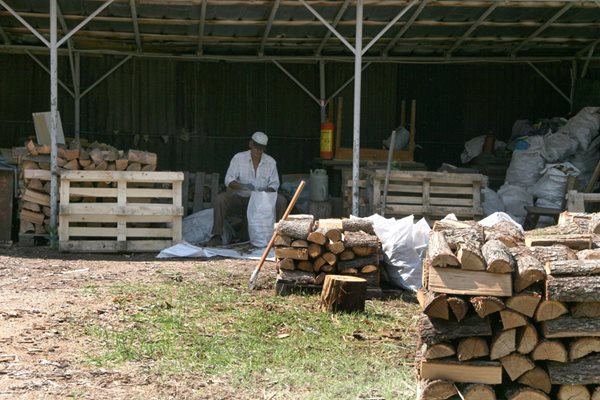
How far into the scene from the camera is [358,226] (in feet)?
35.1

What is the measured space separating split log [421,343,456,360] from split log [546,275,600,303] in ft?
2.30

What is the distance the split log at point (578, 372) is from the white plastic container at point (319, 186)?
31.5ft

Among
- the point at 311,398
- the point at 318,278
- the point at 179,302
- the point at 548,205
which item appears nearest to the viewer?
the point at 311,398

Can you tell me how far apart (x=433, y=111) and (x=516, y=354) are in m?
12.2

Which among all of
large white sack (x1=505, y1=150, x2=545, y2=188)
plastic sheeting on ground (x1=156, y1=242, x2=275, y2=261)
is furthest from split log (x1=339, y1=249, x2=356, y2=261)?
large white sack (x1=505, y1=150, x2=545, y2=188)

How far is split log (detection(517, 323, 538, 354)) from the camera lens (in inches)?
237

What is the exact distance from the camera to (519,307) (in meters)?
6.02

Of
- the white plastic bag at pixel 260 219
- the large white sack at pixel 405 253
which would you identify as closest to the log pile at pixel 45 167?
the white plastic bag at pixel 260 219

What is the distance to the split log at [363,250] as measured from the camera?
10344mm

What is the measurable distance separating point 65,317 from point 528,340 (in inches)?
178

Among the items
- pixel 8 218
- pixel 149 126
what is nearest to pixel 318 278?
pixel 8 218

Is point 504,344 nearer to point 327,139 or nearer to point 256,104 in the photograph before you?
point 327,139

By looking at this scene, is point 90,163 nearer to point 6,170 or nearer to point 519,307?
point 6,170

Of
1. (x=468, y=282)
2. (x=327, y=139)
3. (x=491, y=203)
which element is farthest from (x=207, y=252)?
(x=468, y=282)
